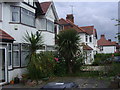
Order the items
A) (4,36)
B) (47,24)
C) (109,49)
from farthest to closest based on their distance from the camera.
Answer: (109,49), (47,24), (4,36)

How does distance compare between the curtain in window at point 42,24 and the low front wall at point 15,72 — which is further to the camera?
the curtain in window at point 42,24

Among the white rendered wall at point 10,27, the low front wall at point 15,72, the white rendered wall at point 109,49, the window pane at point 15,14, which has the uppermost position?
→ the window pane at point 15,14

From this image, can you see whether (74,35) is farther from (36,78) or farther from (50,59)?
(36,78)

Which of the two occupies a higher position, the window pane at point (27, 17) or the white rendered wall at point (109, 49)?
the window pane at point (27, 17)

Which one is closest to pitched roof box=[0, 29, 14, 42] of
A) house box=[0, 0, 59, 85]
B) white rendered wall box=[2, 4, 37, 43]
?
house box=[0, 0, 59, 85]

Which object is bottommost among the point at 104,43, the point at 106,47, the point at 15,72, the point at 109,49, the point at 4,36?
the point at 15,72

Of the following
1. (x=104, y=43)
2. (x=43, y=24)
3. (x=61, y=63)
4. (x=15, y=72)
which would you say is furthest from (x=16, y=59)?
(x=104, y=43)

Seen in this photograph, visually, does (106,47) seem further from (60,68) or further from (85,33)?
(60,68)

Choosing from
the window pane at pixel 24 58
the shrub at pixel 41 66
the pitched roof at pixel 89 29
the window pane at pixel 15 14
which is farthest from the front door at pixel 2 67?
the pitched roof at pixel 89 29

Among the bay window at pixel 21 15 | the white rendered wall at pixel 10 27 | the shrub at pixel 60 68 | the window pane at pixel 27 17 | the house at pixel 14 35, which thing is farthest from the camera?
the shrub at pixel 60 68

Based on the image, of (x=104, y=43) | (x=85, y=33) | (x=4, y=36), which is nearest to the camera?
(x=4, y=36)

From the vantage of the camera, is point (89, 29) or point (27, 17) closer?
point (27, 17)

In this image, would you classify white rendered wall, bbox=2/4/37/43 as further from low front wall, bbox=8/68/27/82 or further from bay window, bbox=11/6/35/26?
low front wall, bbox=8/68/27/82

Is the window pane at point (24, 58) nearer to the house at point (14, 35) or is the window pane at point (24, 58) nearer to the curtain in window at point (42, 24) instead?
the house at point (14, 35)
